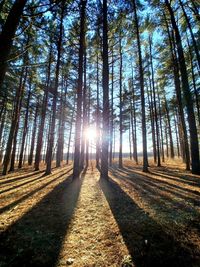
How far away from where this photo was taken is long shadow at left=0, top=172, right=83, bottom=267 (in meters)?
2.33

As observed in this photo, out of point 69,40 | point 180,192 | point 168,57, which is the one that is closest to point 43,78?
point 69,40

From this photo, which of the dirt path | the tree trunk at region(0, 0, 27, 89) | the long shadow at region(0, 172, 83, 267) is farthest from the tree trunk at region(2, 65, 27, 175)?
the tree trunk at region(0, 0, 27, 89)

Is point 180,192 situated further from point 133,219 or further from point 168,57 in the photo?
point 168,57

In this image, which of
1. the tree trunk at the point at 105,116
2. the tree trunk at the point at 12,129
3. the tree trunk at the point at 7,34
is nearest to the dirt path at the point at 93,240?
the tree trunk at the point at 7,34

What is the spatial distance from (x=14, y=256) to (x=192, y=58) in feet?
55.4

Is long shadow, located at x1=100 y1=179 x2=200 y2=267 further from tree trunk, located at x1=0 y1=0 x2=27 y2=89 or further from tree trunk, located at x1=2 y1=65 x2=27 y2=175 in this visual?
tree trunk, located at x1=2 y1=65 x2=27 y2=175

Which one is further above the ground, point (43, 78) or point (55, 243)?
point (43, 78)

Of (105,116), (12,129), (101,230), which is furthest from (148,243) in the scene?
(12,129)

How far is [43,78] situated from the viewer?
1792 cm

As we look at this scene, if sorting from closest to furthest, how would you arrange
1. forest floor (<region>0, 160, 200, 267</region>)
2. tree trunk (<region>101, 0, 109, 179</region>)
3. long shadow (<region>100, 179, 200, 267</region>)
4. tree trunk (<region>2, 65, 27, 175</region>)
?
long shadow (<region>100, 179, 200, 267</region>)
forest floor (<region>0, 160, 200, 267</region>)
tree trunk (<region>101, 0, 109, 179</region>)
tree trunk (<region>2, 65, 27, 175</region>)

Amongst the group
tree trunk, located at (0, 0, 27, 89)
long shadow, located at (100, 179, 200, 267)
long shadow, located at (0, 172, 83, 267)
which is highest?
tree trunk, located at (0, 0, 27, 89)

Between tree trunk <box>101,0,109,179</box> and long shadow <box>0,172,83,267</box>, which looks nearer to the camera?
long shadow <box>0,172,83,267</box>

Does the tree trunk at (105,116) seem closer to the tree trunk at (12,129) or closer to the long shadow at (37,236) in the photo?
the long shadow at (37,236)

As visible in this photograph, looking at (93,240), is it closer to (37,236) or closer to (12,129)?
(37,236)
